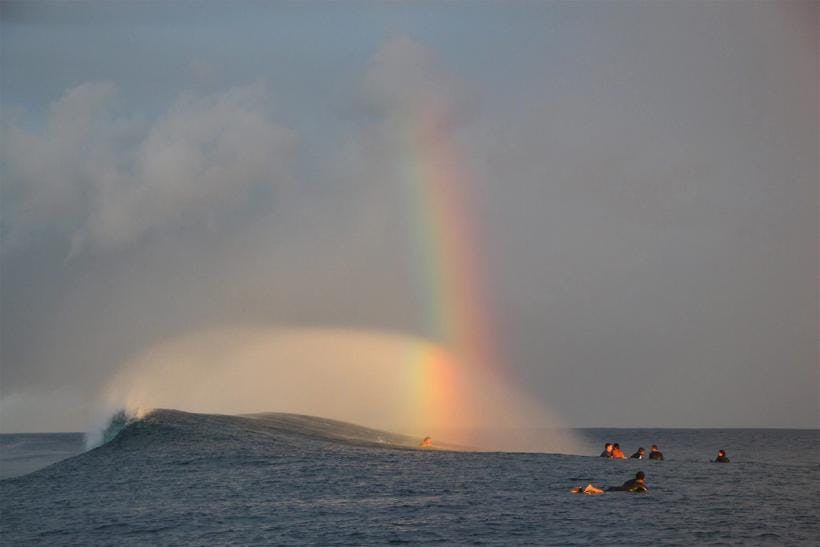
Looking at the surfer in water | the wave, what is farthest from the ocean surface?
the surfer in water

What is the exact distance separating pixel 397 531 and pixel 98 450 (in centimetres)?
2912

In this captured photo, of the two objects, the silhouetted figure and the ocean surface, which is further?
the silhouetted figure

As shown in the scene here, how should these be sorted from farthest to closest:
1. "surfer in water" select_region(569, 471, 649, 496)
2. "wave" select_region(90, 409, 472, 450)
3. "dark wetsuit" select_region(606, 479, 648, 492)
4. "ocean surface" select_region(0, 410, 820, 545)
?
"wave" select_region(90, 409, 472, 450)
"dark wetsuit" select_region(606, 479, 648, 492)
"surfer in water" select_region(569, 471, 649, 496)
"ocean surface" select_region(0, 410, 820, 545)

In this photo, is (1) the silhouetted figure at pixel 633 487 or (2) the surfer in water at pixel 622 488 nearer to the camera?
(2) the surfer in water at pixel 622 488

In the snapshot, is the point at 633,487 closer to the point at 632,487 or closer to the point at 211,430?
the point at 632,487

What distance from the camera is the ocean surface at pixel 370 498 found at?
99.6 ft

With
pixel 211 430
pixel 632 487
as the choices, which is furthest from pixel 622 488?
pixel 211 430

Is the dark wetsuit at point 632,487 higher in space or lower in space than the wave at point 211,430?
lower

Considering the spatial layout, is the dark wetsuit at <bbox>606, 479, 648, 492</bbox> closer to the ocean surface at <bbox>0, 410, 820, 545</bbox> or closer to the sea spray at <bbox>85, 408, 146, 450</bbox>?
the ocean surface at <bbox>0, 410, 820, 545</bbox>

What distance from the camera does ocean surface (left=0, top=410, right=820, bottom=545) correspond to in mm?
30359

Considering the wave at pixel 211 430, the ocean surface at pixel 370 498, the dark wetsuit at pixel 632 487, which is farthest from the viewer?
the wave at pixel 211 430

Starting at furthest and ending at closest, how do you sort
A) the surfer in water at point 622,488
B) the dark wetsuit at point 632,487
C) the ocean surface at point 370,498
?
the dark wetsuit at point 632,487 → the surfer in water at point 622,488 → the ocean surface at point 370,498

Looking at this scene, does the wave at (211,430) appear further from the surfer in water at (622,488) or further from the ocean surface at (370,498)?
the surfer in water at (622,488)

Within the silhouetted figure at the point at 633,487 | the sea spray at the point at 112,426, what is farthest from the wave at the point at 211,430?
the silhouetted figure at the point at 633,487
